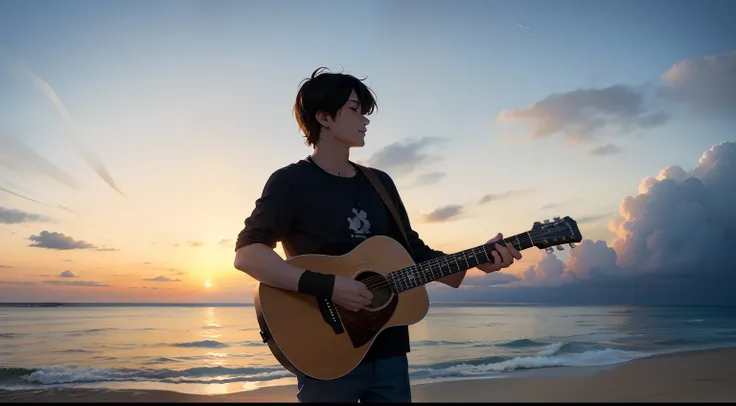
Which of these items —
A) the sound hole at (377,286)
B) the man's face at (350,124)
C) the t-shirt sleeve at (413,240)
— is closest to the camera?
the sound hole at (377,286)

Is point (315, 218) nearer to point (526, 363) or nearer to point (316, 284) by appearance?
point (316, 284)

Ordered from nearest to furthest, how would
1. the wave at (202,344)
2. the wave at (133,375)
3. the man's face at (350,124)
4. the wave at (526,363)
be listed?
the man's face at (350,124), the wave at (133,375), the wave at (526,363), the wave at (202,344)

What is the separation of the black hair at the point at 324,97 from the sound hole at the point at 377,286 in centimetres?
77

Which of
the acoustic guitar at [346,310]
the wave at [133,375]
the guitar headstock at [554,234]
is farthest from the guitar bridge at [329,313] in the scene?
the wave at [133,375]

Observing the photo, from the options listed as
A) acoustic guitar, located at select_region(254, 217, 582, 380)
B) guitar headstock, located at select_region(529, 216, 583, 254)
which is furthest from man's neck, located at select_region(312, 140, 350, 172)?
guitar headstock, located at select_region(529, 216, 583, 254)

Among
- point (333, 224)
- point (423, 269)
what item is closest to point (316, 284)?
point (333, 224)

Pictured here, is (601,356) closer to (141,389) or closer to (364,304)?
(141,389)

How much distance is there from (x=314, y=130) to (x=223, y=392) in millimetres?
7276

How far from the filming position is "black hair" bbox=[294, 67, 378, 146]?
2.81 m

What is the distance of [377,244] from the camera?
270 cm

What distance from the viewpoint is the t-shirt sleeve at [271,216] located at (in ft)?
8.18

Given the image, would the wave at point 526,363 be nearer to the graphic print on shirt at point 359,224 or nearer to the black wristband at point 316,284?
the graphic print on shirt at point 359,224

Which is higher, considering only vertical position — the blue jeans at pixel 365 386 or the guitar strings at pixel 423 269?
the guitar strings at pixel 423 269

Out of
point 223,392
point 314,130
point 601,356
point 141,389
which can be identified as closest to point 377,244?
point 314,130
